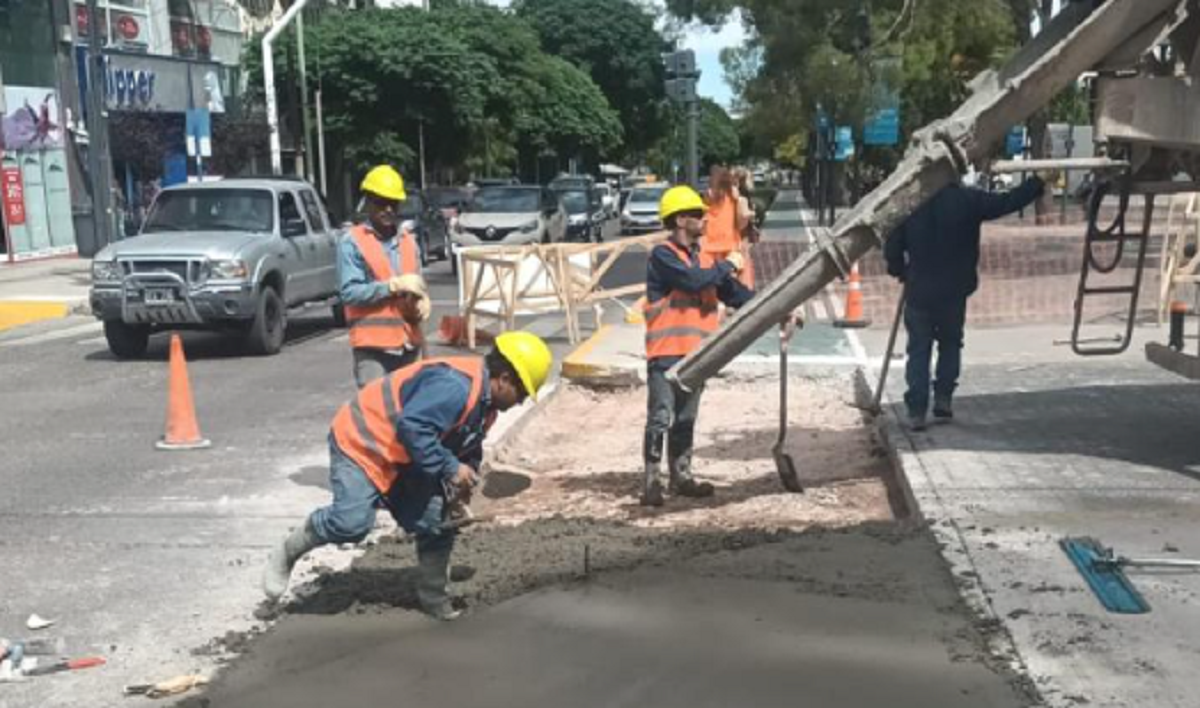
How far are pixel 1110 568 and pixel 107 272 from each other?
1130 cm

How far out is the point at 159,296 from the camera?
537 inches

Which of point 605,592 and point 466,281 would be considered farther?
point 466,281

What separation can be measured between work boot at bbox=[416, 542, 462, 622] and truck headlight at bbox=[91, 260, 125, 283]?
376 inches

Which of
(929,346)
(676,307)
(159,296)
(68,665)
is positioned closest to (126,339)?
(159,296)

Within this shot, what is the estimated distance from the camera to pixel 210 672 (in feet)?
15.9

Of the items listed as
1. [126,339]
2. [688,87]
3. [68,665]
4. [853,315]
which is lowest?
[126,339]

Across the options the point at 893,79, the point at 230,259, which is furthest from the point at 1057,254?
the point at 230,259

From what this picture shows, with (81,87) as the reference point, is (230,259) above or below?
below

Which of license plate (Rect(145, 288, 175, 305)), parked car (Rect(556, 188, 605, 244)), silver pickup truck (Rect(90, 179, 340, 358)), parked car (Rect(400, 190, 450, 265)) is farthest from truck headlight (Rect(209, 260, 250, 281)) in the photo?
parked car (Rect(556, 188, 605, 244))

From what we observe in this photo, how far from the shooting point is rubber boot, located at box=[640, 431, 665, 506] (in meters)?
7.32

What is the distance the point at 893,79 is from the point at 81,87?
61.2ft

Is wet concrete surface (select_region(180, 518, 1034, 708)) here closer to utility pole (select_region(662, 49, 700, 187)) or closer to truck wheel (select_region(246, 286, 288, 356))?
truck wheel (select_region(246, 286, 288, 356))

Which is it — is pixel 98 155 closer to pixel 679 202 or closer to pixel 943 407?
pixel 679 202

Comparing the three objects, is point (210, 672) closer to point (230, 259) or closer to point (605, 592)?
point (605, 592)
